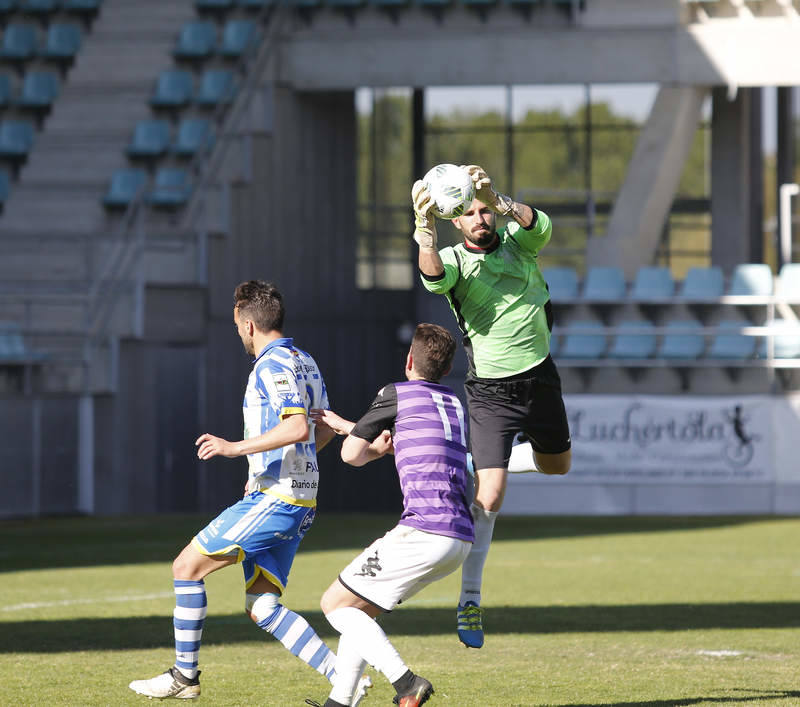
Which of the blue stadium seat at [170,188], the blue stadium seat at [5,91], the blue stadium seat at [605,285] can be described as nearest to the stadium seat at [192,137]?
the blue stadium seat at [170,188]

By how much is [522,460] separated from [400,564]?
7.17ft

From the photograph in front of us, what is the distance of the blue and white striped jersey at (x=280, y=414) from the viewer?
21.6ft

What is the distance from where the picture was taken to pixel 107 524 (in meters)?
19.4

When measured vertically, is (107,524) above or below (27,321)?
below

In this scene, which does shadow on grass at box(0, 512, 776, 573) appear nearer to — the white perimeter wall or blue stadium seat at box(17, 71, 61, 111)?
the white perimeter wall

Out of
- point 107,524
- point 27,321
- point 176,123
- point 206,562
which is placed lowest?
point 107,524

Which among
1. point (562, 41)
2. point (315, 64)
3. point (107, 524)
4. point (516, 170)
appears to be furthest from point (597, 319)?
point (516, 170)

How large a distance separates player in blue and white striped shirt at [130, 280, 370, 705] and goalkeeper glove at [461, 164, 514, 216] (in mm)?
1079

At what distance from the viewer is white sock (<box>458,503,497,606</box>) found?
723 cm

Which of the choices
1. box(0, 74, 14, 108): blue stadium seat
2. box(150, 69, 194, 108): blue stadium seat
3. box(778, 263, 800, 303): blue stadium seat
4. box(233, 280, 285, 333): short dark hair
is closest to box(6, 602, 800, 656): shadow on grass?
box(233, 280, 285, 333): short dark hair

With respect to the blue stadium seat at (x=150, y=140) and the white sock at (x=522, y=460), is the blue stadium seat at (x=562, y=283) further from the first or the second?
the white sock at (x=522, y=460)

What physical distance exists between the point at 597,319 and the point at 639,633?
1416 cm

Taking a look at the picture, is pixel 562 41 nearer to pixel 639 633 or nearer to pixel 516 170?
pixel 516 170

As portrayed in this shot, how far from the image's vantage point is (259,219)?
2556 centimetres
